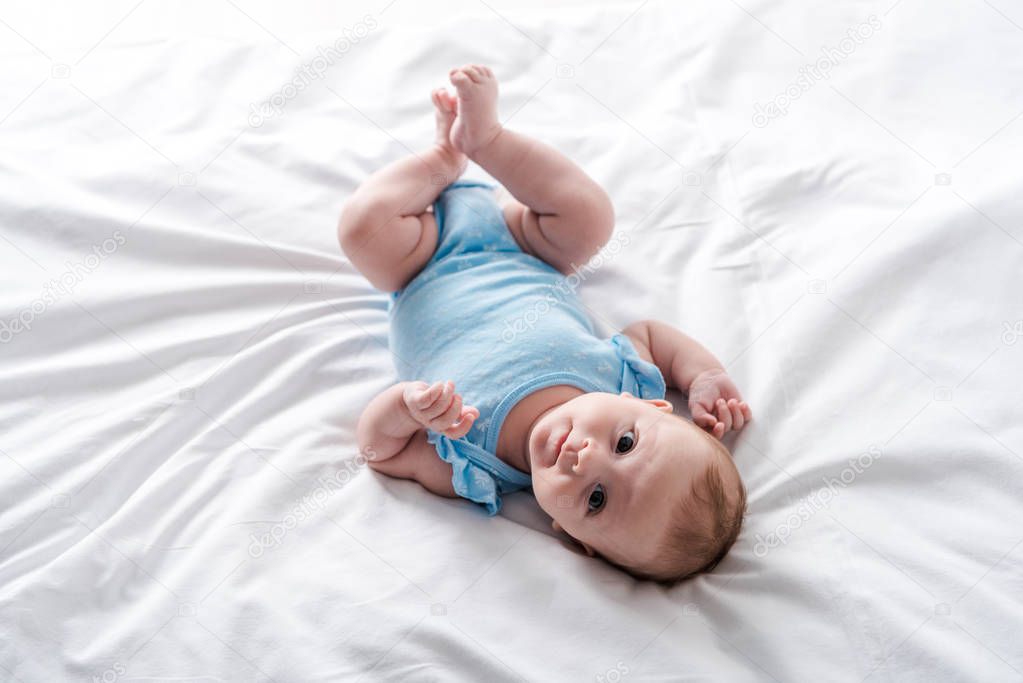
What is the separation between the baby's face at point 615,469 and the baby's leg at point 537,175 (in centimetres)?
31

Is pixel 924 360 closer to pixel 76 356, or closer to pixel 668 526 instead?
pixel 668 526

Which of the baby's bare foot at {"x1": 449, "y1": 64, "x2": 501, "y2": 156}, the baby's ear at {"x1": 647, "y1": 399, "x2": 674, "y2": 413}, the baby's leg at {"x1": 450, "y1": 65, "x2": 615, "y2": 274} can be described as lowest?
the baby's ear at {"x1": 647, "y1": 399, "x2": 674, "y2": 413}

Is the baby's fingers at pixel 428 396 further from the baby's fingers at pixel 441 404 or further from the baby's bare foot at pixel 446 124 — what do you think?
the baby's bare foot at pixel 446 124

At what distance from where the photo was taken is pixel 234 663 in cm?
94

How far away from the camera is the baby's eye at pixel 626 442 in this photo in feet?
3.44

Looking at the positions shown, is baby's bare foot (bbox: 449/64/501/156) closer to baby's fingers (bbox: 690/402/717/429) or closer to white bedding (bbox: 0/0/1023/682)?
white bedding (bbox: 0/0/1023/682)

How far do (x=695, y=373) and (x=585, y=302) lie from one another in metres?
0.22

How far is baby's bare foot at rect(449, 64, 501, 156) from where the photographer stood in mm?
1229

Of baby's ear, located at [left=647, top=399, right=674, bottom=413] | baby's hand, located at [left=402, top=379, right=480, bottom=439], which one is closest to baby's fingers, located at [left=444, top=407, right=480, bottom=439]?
baby's hand, located at [left=402, top=379, right=480, bottom=439]

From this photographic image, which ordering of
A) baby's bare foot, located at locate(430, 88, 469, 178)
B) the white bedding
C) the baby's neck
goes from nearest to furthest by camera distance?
the white bedding → the baby's neck → baby's bare foot, located at locate(430, 88, 469, 178)

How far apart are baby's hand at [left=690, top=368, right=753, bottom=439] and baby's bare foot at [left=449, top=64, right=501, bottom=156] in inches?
18.0

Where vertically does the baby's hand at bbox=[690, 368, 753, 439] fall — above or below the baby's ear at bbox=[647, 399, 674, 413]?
above

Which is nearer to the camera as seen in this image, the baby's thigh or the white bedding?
the white bedding

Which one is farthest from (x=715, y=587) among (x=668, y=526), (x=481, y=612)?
(x=481, y=612)
